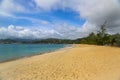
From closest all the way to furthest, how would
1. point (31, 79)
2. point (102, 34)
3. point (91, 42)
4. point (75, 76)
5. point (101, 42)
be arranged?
point (31, 79), point (75, 76), point (102, 34), point (101, 42), point (91, 42)

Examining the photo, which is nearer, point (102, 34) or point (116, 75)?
point (116, 75)

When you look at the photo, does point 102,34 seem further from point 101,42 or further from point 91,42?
point 91,42

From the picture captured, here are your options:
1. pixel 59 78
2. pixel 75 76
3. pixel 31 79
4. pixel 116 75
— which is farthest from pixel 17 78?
pixel 116 75

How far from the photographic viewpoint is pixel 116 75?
1072 cm

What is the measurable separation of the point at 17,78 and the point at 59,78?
7.52 ft

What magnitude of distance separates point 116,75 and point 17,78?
5.81m

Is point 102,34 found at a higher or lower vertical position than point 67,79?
higher

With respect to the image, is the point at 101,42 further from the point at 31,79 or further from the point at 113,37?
the point at 31,79

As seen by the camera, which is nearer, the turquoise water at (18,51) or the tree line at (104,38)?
the turquoise water at (18,51)

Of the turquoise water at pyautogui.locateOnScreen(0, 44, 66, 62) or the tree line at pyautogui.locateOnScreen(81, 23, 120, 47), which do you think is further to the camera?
the tree line at pyautogui.locateOnScreen(81, 23, 120, 47)

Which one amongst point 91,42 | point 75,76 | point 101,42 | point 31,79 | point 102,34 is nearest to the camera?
point 31,79

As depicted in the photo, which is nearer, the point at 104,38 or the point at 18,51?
the point at 18,51

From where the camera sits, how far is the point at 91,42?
3314 inches

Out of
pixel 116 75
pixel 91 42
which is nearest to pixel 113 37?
pixel 91 42
